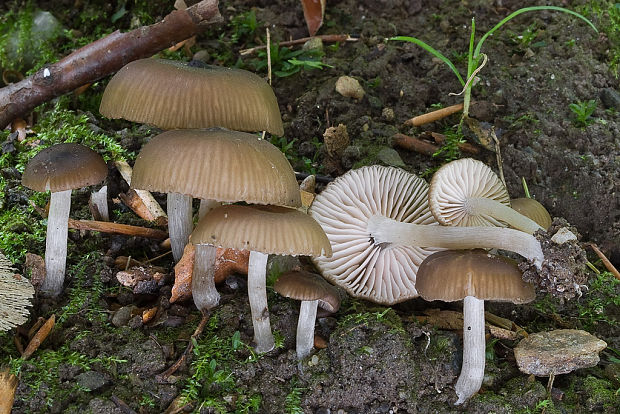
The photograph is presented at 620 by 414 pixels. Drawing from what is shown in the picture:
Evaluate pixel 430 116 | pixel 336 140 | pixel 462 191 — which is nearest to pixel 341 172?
pixel 336 140

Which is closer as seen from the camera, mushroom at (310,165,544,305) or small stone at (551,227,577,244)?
small stone at (551,227,577,244)

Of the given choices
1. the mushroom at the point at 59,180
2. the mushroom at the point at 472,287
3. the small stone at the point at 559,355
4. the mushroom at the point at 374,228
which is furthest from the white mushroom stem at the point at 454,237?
the mushroom at the point at 59,180

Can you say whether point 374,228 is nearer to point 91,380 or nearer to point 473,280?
point 473,280

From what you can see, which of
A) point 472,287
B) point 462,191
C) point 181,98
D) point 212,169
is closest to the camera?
point 212,169

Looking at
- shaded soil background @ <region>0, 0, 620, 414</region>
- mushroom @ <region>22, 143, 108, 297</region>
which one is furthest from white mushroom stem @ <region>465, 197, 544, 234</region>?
mushroom @ <region>22, 143, 108, 297</region>

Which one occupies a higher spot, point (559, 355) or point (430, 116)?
point (430, 116)

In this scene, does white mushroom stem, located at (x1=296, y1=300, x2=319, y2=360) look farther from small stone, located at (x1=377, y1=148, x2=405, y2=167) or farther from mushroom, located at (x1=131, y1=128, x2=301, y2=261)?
small stone, located at (x1=377, y1=148, x2=405, y2=167)

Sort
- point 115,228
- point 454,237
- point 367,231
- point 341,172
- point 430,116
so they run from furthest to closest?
point 430,116 → point 341,172 → point 115,228 → point 367,231 → point 454,237

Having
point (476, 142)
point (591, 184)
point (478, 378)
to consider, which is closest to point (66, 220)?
point (478, 378)
